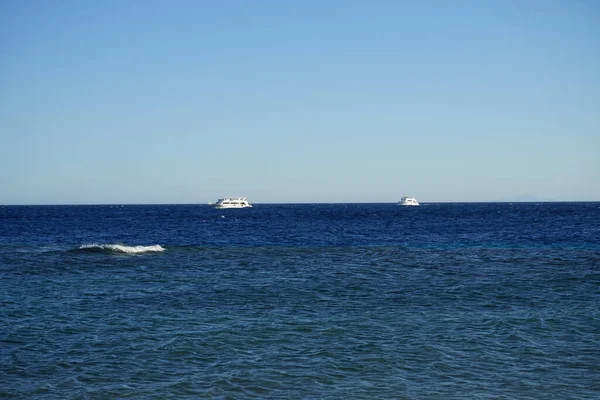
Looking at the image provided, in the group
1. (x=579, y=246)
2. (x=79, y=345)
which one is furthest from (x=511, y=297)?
(x=579, y=246)

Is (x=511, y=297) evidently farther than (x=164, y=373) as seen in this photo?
Yes

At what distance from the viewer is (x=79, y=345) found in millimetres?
18547

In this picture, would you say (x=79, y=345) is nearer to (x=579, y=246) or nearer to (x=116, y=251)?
(x=116, y=251)

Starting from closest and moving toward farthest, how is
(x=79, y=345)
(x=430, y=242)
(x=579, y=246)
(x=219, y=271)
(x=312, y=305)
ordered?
(x=79, y=345) → (x=312, y=305) → (x=219, y=271) → (x=579, y=246) → (x=430, y=242)

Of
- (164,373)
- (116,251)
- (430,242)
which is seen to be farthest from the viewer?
(430,242)

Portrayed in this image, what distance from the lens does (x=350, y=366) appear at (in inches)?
643

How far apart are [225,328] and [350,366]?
236 inches

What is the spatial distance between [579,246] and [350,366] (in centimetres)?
4402

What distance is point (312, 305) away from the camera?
25000 mm

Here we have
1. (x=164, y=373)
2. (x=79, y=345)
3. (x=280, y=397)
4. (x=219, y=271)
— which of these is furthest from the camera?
(x=219, y=271)

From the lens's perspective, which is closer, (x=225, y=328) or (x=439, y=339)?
(x=439, y=339)

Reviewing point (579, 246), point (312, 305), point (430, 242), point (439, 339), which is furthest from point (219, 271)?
point (579, 246)

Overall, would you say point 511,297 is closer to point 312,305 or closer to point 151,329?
point 312,305

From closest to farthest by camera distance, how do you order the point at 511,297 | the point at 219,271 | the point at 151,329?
the point at 151,329, the point at 511,297, the point at 219,271
